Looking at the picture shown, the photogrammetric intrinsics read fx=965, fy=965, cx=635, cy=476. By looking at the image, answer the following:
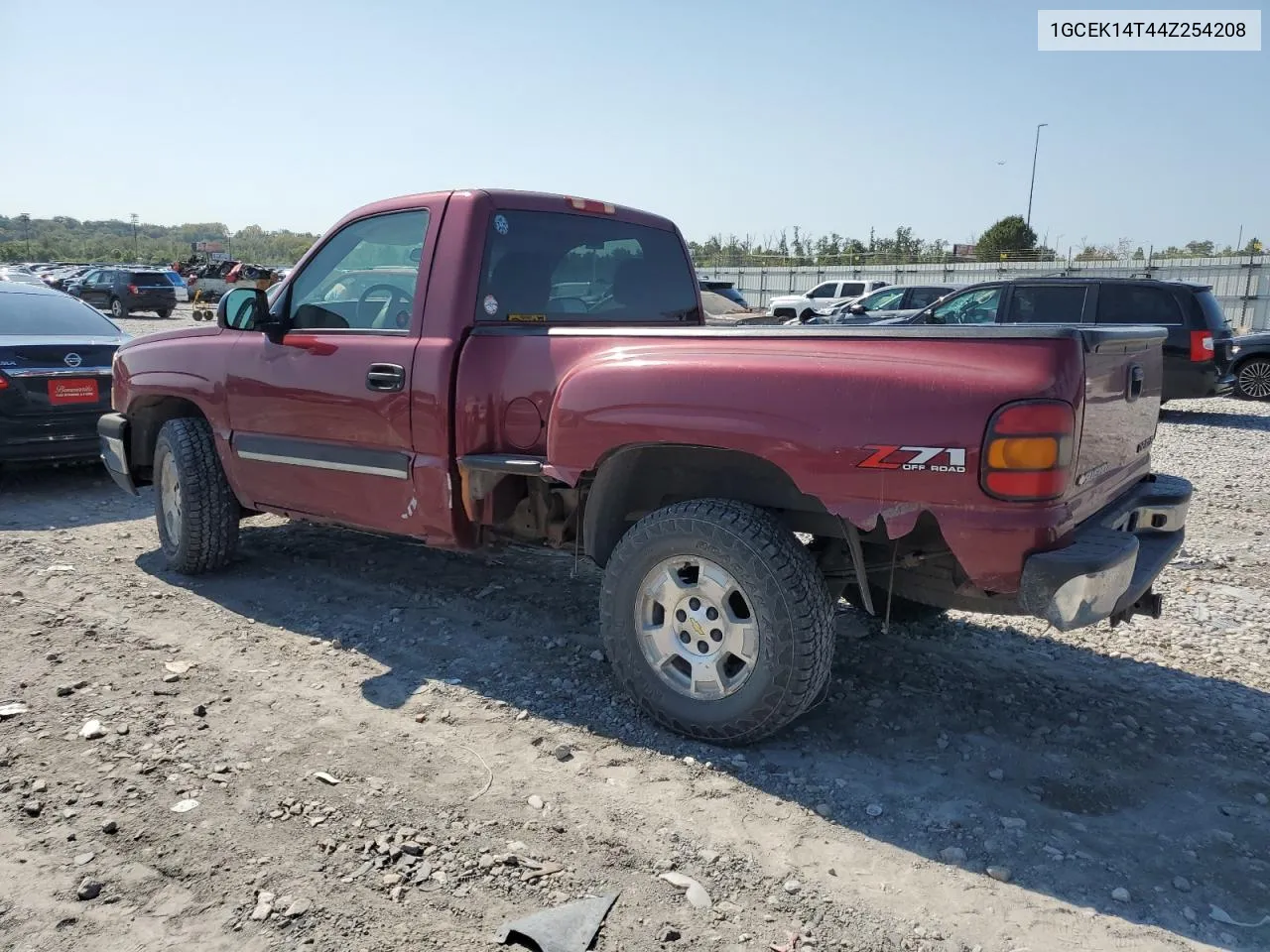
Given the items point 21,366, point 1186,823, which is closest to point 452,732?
point 1186,823

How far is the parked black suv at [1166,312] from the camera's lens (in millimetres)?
11391

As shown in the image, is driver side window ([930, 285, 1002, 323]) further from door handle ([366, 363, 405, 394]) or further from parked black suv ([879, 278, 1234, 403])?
door handle ([366, 363, 405, 394])

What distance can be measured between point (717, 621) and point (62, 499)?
623cm

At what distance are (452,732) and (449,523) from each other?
3.07 feet

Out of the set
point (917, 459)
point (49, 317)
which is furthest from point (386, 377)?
point (49, 317)

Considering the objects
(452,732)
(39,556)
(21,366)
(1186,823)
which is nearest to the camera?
(1186,823)

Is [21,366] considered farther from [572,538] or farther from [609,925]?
[609,925]

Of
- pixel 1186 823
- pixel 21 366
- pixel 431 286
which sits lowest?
pixel 1186 823

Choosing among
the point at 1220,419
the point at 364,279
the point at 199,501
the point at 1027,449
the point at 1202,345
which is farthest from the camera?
the point at 1220,419

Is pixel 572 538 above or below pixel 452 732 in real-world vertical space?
above

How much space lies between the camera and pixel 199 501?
524cm

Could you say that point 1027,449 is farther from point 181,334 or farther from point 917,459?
point 181,334

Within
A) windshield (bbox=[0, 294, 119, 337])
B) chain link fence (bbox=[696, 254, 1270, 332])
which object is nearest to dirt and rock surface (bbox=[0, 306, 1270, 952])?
windshield (bbox=[0, 294, 119, 337])

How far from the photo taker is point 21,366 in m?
7.32
